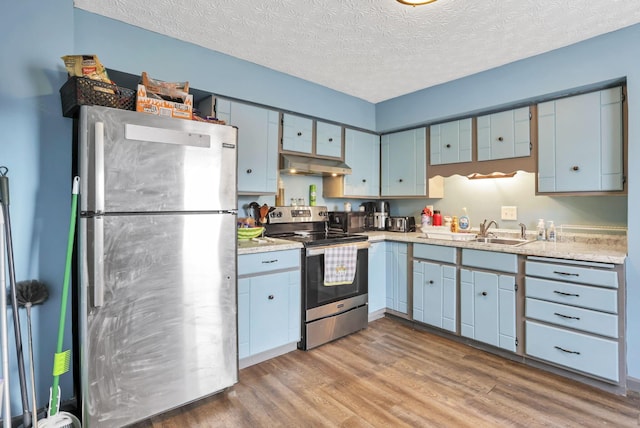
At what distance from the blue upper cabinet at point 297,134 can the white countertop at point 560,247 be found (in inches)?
A: 37.2

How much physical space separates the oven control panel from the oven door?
58cm

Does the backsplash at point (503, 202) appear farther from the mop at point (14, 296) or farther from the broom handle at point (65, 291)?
the mop at point (14, 296)

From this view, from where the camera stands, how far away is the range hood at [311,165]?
293 cm

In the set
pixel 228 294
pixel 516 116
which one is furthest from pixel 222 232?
pixel 516 116

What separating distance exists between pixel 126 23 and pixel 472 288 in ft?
10.5

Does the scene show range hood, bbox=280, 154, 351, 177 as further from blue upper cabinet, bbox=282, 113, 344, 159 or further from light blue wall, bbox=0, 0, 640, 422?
light blue wall, bbox=0, 0, 640, 422

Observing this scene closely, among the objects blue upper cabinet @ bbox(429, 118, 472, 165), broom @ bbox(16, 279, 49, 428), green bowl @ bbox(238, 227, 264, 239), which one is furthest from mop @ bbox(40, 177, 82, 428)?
blue upper cabinet @ bbox(429, 118, 472, 165)

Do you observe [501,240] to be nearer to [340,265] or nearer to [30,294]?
[340,265]

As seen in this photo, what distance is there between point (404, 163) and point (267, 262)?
201 cm

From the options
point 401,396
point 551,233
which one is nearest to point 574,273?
point 551,233

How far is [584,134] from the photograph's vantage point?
2375 mm

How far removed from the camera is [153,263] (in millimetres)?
1729

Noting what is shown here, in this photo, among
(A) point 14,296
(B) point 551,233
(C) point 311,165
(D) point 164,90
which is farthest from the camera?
(C) point 311,165

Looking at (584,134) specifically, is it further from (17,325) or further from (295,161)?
(17,325)
